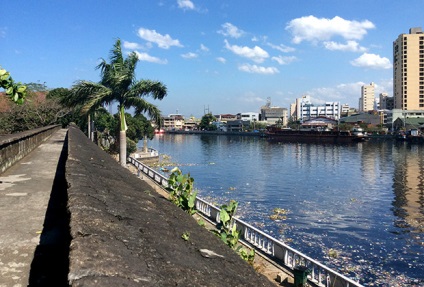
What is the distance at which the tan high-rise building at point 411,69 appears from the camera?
141 m

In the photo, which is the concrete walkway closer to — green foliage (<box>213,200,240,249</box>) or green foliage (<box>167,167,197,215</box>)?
green foliage (<box>167,167,197,215</box>)

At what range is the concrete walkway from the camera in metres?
3.72

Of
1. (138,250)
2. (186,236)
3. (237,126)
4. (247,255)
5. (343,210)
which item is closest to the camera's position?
(138,250)

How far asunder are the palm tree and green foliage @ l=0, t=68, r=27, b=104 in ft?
48.3

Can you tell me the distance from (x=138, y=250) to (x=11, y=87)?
11.6 feet

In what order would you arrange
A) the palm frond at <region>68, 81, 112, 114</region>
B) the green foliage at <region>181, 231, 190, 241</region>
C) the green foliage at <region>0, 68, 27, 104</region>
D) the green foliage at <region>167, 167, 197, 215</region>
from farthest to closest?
the palm frond at <region>68, 81, 112, 114</region>, the green foliage at <region>167, 167, 197, 215</region>, the green foliage at <region>0, 68, 27, 104</region>, the green foliage at <region>181, 231, 190, 241</region>

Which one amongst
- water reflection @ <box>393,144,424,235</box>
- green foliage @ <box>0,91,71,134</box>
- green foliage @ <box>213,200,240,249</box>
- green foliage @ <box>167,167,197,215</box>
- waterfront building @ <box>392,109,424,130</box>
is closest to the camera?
green foliage @ <box>213,200,240,249</box>

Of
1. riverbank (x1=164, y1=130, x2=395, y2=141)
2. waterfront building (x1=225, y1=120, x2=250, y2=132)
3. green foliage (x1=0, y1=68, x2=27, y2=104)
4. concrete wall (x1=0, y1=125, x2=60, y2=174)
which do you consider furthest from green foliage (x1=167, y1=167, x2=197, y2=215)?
waterfront building (x1=225, y1=120, x2=250, y2=132)

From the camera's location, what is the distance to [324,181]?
38844mm

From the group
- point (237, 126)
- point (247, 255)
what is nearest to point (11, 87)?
point (247, 255)

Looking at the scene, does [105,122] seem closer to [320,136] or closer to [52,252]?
[52,252]

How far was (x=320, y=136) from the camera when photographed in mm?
111062

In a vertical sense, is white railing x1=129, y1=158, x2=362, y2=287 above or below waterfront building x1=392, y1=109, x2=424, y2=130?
below

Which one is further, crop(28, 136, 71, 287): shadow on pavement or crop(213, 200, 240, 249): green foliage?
crop(213, 200, 240, 249): green foliage
